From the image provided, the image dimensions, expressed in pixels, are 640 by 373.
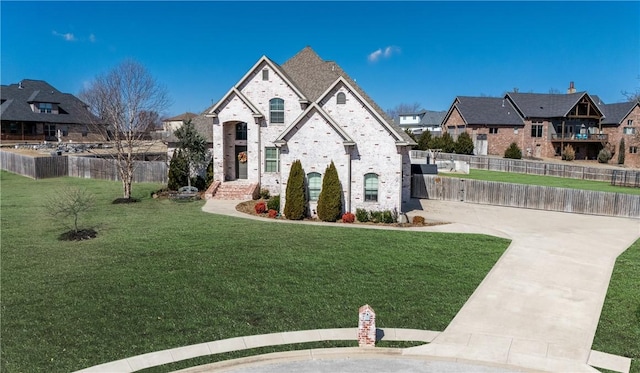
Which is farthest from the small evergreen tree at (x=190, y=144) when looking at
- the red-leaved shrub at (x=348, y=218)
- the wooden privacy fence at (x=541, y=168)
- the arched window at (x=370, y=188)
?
the wooden privacy fence at (x=541, y=168)

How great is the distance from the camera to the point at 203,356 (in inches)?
368

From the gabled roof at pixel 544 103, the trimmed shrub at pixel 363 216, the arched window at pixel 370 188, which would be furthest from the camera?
the gabled roof at pixel 544 103

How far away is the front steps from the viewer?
94.3 feet

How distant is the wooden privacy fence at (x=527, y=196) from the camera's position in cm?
2489

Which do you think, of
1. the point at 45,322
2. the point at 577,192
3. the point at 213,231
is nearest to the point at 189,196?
the point at 213,231

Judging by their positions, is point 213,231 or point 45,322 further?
point 213,231

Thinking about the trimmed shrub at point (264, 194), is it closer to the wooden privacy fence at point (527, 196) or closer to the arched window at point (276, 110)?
the arched window at point (276, 110)

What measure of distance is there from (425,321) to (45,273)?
36.5 feet

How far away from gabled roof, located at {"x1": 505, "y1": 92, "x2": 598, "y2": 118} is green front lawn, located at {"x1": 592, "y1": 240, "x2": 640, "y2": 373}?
49.1 metres

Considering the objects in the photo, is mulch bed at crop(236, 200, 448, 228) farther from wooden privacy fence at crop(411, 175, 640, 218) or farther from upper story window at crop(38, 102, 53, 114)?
upper story window at crop(38, 102, 53, 114)

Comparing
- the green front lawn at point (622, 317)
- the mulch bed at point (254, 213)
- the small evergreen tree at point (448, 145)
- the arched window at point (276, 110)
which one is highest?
the arched window at point (276, 110)

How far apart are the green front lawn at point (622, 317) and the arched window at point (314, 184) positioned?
13.2 meters

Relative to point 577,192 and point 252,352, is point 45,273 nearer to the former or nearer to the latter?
point 252,352

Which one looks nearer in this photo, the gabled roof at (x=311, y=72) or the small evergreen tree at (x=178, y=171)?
the small evergreen tree at (x=178, y=171)
